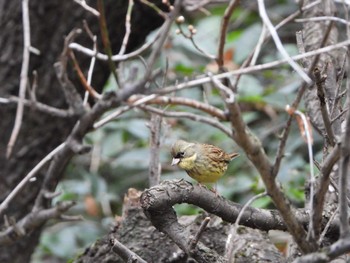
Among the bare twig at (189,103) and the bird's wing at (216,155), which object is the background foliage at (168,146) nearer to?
the bird's wing at (216,155)

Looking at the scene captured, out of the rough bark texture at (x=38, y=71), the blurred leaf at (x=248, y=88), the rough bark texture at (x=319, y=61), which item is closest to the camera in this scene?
the rough bark texture at (x=319, y=61)

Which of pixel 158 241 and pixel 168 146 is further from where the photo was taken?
pixel 168 146

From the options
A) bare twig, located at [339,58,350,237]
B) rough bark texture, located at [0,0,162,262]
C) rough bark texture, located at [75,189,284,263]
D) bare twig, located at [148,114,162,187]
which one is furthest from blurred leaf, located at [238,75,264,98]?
bare twig, located at [339,58,350,237]

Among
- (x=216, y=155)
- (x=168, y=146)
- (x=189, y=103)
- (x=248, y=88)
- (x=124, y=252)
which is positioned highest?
(x=189, y=103)

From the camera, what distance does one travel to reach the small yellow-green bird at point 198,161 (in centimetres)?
365

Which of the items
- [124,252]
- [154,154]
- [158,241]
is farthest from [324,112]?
[154,154]

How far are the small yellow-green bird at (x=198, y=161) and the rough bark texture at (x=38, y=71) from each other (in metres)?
0.75

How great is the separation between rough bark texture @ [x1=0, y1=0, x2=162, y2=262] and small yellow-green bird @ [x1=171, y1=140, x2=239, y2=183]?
29.4 inches

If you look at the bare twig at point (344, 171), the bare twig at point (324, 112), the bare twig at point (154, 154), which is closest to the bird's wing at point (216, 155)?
the bare twig at point (154, 154)

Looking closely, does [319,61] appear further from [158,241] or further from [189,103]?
[189,103]

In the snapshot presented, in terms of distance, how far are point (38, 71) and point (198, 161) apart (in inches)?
39.9

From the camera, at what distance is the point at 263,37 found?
1.89m

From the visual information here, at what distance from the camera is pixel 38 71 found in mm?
4012

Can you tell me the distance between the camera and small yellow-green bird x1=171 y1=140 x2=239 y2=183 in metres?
3.65
